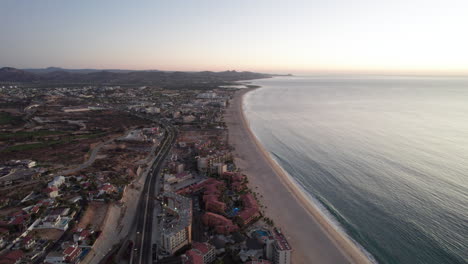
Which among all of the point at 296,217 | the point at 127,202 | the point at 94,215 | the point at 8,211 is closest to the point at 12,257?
the point at 94,215

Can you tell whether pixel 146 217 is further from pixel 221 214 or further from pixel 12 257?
pixel 12 257

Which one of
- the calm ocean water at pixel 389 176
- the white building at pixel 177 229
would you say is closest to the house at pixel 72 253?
the white building at pixel 177 229

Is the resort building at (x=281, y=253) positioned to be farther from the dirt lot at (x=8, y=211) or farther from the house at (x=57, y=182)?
the house at (x=57, y=182)

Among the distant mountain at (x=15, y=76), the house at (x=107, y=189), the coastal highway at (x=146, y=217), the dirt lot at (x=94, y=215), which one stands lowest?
the coastal highway at (x=146, y=217)

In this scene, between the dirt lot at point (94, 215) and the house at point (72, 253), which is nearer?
the house at point (72, 253)

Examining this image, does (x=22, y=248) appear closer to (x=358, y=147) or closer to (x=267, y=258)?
(x=267, y=258)

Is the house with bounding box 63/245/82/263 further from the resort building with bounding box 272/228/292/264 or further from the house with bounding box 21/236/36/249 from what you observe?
the resort building with bounding box 272/228/292/264

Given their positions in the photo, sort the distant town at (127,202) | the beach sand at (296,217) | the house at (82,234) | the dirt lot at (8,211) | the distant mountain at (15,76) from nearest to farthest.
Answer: the distant town at (127,202), the house at (82,234), the beach sand at (296,217), the dirt lot at (8,211), the distant mountain at (15,76)

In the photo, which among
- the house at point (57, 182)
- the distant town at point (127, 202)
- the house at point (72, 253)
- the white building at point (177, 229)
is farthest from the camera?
the house at point (57, 182)
